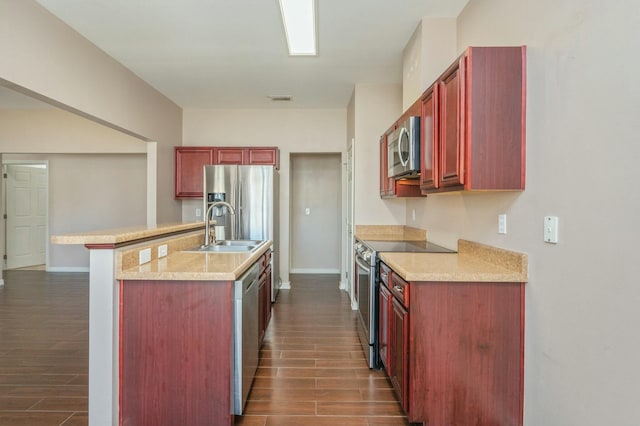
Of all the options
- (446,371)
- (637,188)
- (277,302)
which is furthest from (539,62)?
(277,302)

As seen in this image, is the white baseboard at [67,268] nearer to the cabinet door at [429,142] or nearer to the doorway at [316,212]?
the doorway at [316,212]

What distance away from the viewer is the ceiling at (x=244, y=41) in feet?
8.91

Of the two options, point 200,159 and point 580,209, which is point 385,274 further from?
point 200,159

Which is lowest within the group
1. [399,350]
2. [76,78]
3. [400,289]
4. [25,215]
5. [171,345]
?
[399,350]

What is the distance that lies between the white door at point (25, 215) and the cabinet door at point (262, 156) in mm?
4157

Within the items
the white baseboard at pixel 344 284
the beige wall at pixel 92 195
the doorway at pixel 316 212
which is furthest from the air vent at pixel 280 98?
the beige wall at pixel 92 195

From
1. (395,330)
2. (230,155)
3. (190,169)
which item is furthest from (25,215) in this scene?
(395,330)

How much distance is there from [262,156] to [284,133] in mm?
549

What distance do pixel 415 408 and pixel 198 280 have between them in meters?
1.32

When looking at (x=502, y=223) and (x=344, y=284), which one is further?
(x=344, y=284)

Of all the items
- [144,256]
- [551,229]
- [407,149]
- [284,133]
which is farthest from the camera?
[284,133]

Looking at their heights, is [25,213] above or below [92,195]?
below

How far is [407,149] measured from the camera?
8.56 feet

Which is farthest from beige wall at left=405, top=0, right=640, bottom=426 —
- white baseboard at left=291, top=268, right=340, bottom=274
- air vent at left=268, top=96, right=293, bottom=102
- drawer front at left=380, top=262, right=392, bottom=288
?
white baseboard at left=291, top=268, right=340, bottom=274
